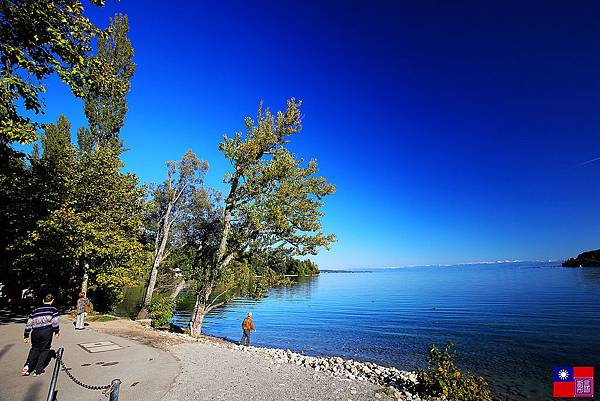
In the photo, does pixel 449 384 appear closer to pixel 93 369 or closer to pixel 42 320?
pixel 93 369

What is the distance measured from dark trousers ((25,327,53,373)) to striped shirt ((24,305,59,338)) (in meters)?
0.12

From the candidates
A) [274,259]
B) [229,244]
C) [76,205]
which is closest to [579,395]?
[274,259]

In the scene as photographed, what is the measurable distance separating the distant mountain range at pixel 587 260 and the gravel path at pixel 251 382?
231234 millimetres

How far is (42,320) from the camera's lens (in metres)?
9.45

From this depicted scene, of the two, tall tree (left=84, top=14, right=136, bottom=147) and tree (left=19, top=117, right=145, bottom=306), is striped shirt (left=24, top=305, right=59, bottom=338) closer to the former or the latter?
tree (left=19, top=117, right=145, bottom=306)

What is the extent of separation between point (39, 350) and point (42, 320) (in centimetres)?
87

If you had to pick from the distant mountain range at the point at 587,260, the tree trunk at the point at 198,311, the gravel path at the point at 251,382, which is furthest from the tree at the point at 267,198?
the distant mountain range at the point at 587,260

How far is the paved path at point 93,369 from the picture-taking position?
812 centimetres

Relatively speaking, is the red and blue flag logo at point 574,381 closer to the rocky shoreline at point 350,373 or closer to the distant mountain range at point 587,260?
the rocky shoreline at point 350,373

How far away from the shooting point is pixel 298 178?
22.2 metres

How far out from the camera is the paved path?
26.6ft

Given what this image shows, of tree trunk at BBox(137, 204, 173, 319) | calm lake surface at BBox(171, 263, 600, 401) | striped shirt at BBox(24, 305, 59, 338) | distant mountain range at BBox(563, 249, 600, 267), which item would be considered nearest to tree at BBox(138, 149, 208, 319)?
tree trunk at BBox(137, 204, 173, 319)

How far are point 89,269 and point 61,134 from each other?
35.7m

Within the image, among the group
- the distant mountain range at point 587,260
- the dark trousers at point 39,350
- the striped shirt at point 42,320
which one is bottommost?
the dark trousers at point 39,350
